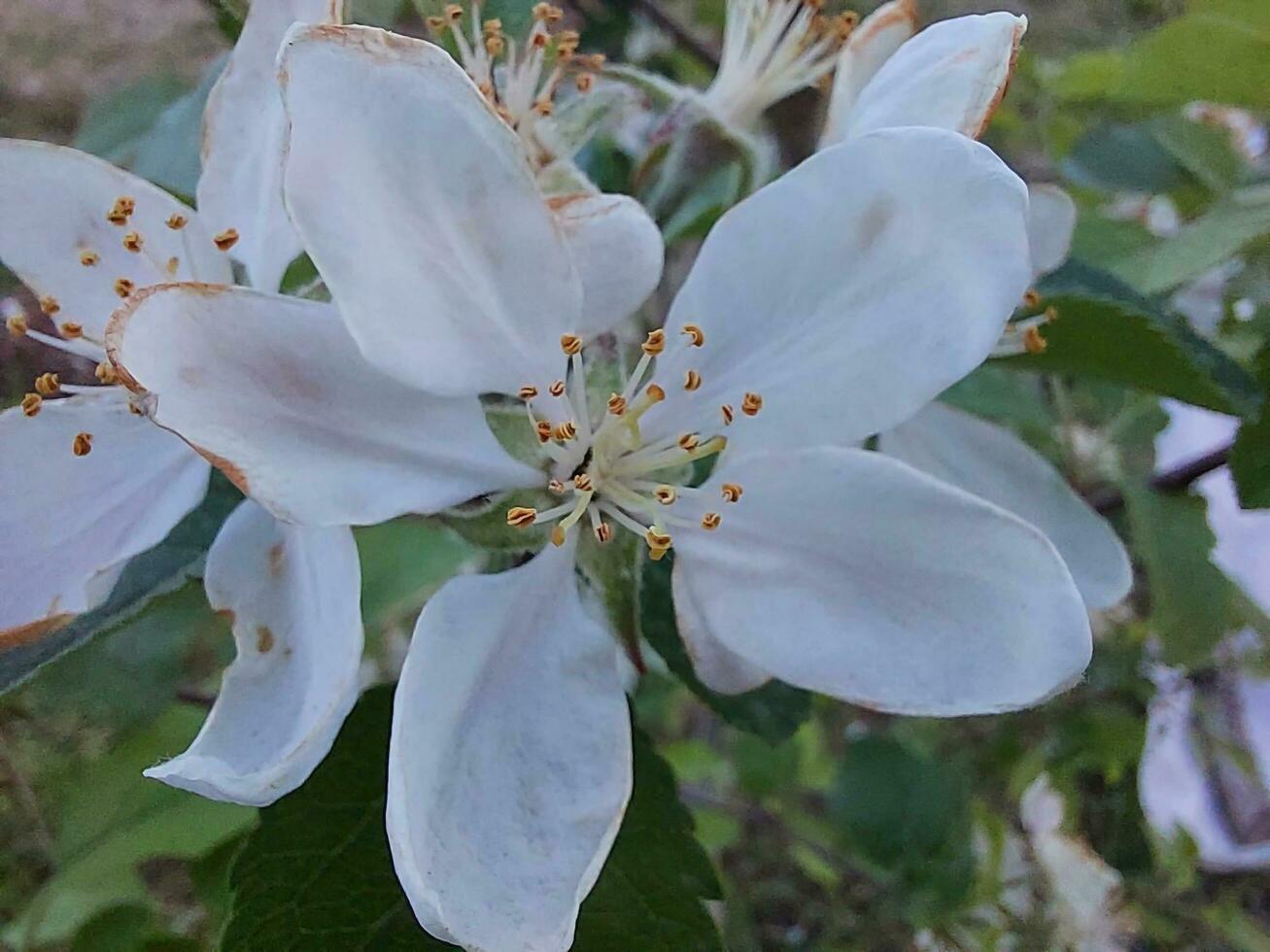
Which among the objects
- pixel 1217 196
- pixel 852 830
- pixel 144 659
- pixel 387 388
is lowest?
pixel 852 830

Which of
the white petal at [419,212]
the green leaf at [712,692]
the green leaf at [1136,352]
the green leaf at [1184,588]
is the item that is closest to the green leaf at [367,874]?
the green leaf at [712,692]

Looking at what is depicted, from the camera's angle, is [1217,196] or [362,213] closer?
[362,213]

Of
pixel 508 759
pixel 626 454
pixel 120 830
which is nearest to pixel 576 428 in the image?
pixel 626 454

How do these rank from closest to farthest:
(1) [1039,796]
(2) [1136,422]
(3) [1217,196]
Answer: (3) [1217,196]
(2) [1136,422]
(1) [1039,796]

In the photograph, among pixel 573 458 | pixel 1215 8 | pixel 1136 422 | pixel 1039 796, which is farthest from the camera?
pixel 1039 796

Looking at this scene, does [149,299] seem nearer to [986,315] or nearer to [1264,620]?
[986,315]

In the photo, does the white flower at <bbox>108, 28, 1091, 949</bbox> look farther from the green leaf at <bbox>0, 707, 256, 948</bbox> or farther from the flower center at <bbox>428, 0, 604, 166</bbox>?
the green leaf at <bbox>0, 707, 256, 948</bbox>

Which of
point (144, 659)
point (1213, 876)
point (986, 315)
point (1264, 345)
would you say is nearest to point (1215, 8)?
point (1264, 345)
